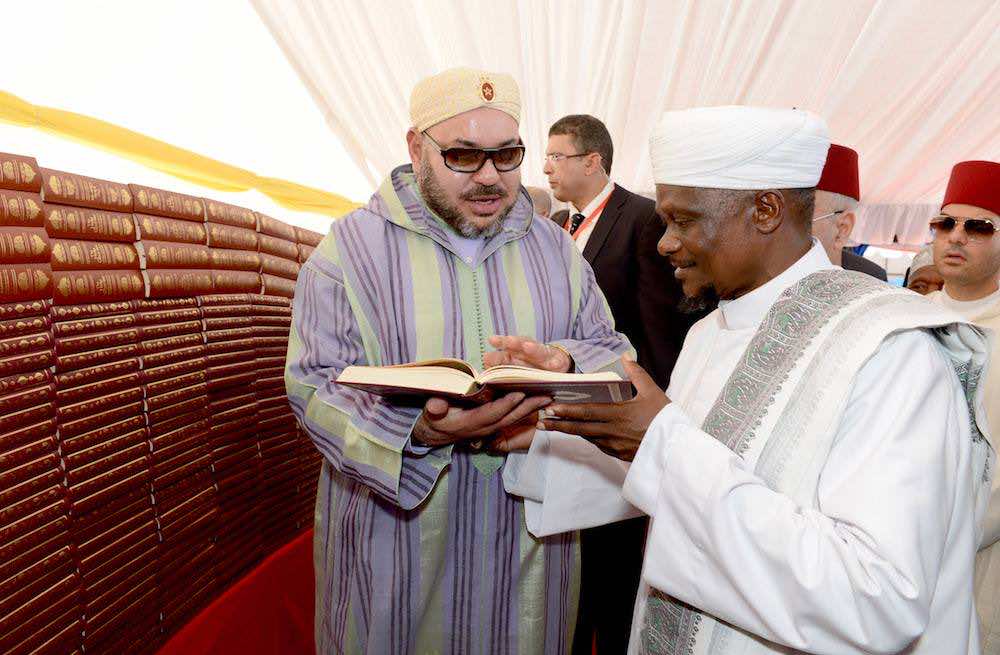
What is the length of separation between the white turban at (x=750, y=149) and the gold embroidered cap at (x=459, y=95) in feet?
2.79

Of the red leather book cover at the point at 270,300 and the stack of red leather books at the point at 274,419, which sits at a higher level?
the red leather book cover at the point at 270,300

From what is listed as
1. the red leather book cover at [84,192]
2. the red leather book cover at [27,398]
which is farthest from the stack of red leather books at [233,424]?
the red leather book cover at [27,398]

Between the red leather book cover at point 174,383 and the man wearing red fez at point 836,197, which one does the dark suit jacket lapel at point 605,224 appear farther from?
the red leather book cover at point 174,383

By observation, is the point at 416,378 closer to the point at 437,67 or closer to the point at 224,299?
the point at 224,299

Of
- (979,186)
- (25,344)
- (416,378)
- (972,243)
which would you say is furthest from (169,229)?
(979,186)

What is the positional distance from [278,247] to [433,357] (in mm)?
1698

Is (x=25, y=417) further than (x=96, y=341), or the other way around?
(x=96, y=341)

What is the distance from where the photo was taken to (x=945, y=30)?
18.5 feet

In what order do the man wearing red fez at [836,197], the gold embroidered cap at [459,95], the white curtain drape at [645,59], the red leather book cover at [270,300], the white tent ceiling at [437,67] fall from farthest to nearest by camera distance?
the white curtain drape at [645,59]
the red leather book cover at [270,300]
the white tent ceiling at [437,67]
the man wearing red fez at [836,197]
the gold embroidered cap at [459,95]

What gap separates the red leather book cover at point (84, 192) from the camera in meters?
1.98

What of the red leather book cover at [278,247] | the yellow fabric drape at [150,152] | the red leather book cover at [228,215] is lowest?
the red leather book cover at [278,247]

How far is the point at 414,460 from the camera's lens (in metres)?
1.87

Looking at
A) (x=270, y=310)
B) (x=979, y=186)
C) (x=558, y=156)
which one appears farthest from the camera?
(x=558, y=156)

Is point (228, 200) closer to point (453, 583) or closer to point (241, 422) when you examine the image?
point (241, 422)
